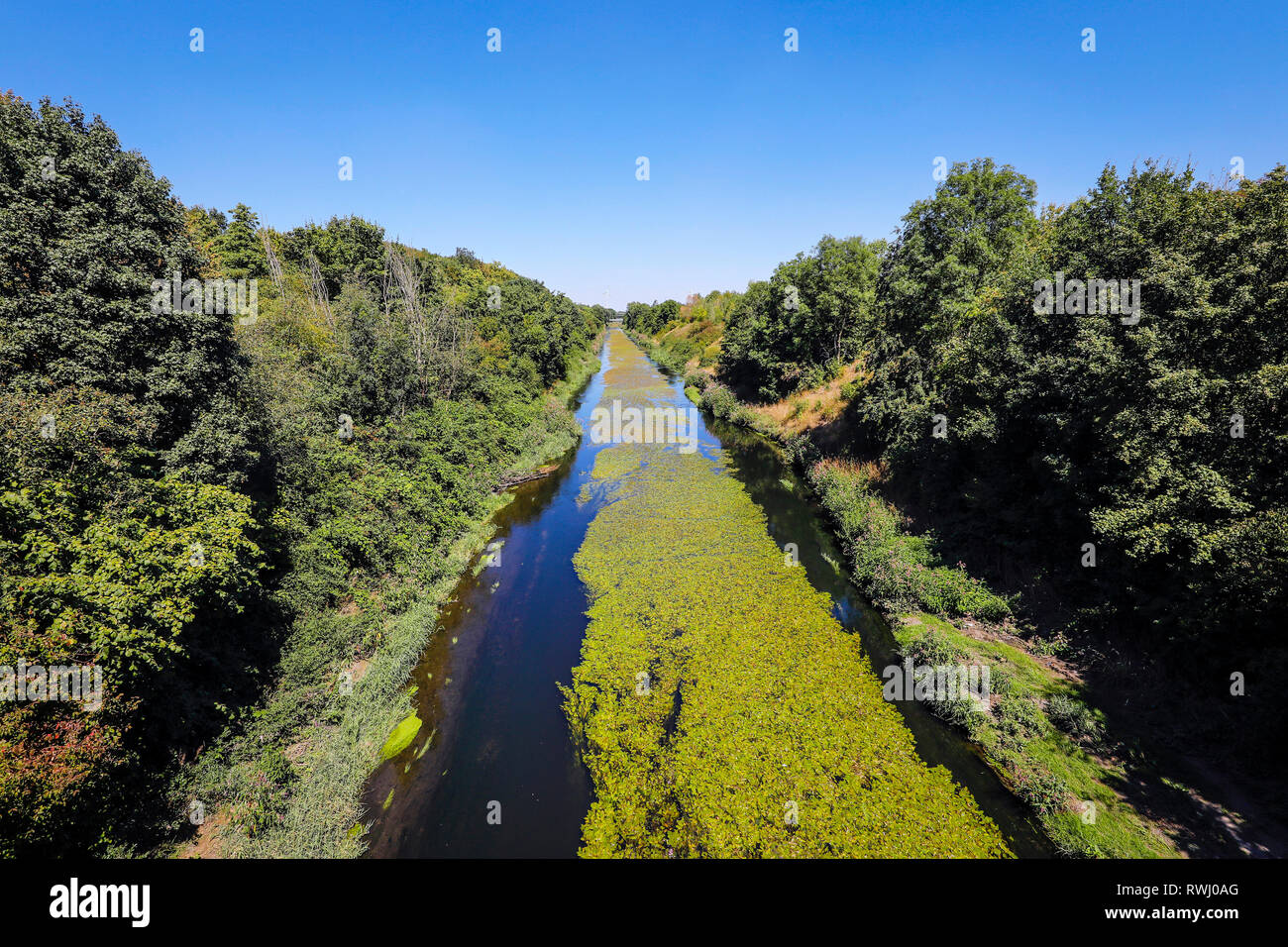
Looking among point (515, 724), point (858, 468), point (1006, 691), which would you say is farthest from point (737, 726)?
point (858, 468)

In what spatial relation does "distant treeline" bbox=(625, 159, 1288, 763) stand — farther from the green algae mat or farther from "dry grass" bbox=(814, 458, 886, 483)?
the green algae mat

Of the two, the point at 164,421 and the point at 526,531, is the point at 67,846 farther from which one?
the point at 526,531

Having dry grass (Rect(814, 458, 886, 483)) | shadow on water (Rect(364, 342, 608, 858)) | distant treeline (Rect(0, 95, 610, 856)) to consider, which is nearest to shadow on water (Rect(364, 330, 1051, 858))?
shadow on water (Rect(364, 342, 608, 858))

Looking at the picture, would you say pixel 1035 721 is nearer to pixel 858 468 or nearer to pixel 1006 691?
pixel 1006 691

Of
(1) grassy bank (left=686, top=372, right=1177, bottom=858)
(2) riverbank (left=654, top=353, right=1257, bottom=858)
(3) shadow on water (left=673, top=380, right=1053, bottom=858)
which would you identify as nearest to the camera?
(2) riverbank (left=654, top=353, right=1257, bottom=858)

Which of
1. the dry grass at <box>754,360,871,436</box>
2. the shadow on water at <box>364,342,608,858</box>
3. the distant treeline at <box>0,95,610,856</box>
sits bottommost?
the shadow on water at <box>364,342,608,858</box>
